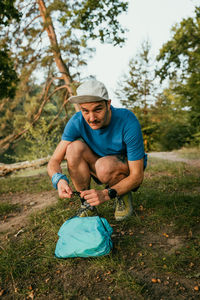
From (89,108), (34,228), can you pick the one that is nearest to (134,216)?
(34,228)

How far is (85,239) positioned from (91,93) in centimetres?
136

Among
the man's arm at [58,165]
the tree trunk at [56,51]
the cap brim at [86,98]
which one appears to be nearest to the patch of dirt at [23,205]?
the man's arm at [58,165]

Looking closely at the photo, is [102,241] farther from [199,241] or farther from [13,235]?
[13,235]

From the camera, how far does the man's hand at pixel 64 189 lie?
2.09m

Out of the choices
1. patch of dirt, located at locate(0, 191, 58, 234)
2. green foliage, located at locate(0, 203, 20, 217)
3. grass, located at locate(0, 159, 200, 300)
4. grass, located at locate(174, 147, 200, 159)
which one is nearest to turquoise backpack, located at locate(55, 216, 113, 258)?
grass, located at locate(0, 159, 200, 300)

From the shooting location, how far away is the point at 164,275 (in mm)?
1704

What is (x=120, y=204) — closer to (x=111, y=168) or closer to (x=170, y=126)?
(x=111, y=168)

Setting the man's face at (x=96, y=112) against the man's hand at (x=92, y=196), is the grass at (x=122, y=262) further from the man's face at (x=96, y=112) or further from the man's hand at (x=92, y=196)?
the man's face at (x=96, y=112)

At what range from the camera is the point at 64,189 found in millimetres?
2152

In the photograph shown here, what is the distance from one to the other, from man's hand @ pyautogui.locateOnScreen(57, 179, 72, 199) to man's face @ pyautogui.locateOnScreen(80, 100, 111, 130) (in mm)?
682

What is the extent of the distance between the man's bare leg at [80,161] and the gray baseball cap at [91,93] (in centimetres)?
58

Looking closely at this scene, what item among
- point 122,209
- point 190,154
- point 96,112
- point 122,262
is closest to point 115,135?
point 96,112

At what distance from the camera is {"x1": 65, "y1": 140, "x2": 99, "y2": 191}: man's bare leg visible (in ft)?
8.11

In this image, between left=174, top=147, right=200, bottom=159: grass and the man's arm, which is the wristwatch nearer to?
the man's arm
